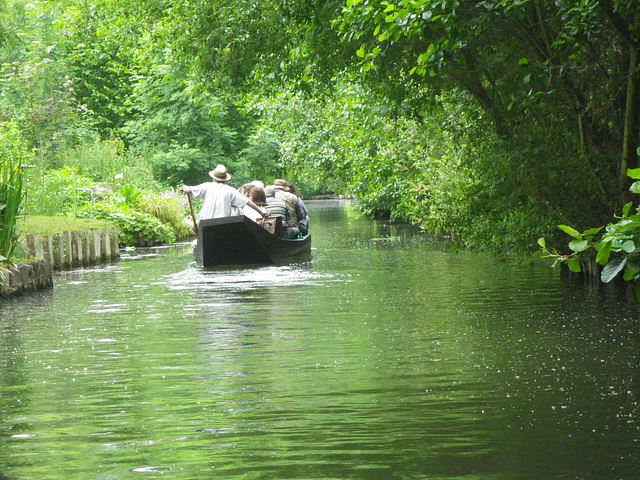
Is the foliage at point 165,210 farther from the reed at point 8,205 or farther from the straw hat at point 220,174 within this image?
the reed at point 8,205

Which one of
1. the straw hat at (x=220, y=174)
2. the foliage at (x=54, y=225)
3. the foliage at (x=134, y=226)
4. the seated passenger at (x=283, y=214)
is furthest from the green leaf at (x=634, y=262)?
the foliage at (x=134, y=226)

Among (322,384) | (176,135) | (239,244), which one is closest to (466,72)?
(239,244)

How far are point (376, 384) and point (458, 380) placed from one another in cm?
60

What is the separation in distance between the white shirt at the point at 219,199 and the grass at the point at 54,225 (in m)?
2.51

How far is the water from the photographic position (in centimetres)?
511

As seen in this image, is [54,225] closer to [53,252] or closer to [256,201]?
[53,252]

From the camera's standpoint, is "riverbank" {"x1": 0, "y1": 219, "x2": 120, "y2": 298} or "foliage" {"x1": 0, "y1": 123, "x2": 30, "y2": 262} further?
"riverbank" {"x1": 0, "y1": 219, "x2": 120, "y2": 298}

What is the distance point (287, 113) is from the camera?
35.1 meters

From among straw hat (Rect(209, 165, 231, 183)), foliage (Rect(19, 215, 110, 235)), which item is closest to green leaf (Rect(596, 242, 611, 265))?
foliage (Rect(19, 215, 110, 235))

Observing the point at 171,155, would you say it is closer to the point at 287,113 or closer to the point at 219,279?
the point at 287,113

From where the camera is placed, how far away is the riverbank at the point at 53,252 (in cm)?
1366

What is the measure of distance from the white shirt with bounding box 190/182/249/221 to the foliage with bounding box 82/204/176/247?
6.85 metres

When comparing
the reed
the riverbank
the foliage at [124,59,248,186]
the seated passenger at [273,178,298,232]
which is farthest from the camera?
the foliage at [124,59,248,186]

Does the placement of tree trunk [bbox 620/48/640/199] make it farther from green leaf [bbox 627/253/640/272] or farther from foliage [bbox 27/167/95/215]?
foliage [bbox 27/167/95/215]
